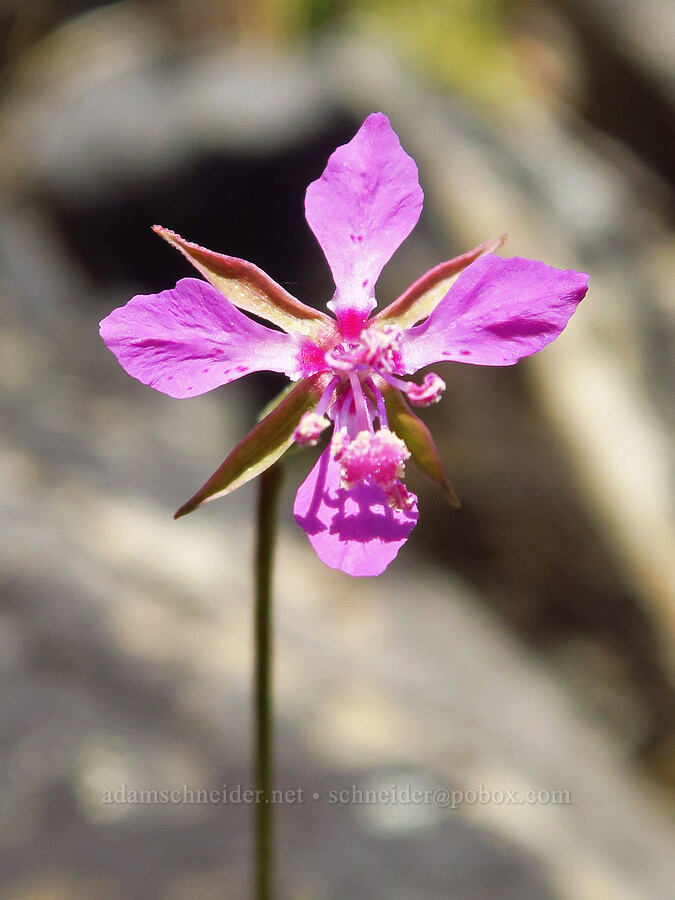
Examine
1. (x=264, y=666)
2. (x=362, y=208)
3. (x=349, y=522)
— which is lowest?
(x=264, y=666)

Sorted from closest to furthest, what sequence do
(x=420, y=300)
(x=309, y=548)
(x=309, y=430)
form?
1. (x=309, y=430)
2. (x=420, y=300)
3. (x=309, y=548)

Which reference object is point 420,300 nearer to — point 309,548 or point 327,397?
point 327,397

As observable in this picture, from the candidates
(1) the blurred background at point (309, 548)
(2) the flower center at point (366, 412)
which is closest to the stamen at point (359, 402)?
(2) the flower center at point (366, 412)

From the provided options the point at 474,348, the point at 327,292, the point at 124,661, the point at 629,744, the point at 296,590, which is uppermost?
the point at 474,348

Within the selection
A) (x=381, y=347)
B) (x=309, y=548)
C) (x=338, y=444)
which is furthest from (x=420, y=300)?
→ (x=309, y=548)

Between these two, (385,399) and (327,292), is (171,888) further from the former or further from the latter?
(327,292)

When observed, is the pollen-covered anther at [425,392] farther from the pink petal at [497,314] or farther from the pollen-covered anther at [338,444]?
the pollen-covered anther at [338,444]

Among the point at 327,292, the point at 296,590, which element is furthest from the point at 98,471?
the point at 327,292
